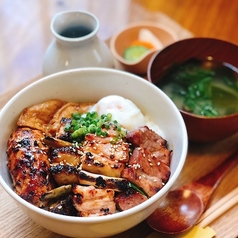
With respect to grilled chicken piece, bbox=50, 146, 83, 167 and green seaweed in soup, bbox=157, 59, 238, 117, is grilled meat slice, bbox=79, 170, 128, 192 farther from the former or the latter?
green seaweed in soup, bbox=157, 59, 238, 117

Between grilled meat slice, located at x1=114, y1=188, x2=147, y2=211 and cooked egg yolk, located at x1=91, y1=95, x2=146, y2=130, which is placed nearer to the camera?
grilled meat slice, located at x1=114, y1=188, x2=147, y2=211

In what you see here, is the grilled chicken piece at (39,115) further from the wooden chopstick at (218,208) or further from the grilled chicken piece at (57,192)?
the wooden chopstick at (218,208)

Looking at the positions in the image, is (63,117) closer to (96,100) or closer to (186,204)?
(96,100)

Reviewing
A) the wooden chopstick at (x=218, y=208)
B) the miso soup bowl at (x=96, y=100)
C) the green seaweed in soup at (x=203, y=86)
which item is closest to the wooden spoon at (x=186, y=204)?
the wooden chopstick at (x=218, y=208)

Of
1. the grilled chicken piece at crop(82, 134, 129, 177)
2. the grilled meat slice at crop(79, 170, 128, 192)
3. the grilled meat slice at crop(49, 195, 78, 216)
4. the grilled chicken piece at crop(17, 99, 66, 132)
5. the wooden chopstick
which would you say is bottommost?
the wooden chopstick

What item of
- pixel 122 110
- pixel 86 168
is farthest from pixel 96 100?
pixel 86 168

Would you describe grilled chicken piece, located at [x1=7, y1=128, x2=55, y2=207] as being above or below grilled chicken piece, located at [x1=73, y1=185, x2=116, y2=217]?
below

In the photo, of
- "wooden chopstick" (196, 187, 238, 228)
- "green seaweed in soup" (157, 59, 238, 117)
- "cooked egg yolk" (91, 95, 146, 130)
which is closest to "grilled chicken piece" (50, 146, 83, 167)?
"cooked egg yolk" (91, 95, 146, 130)
